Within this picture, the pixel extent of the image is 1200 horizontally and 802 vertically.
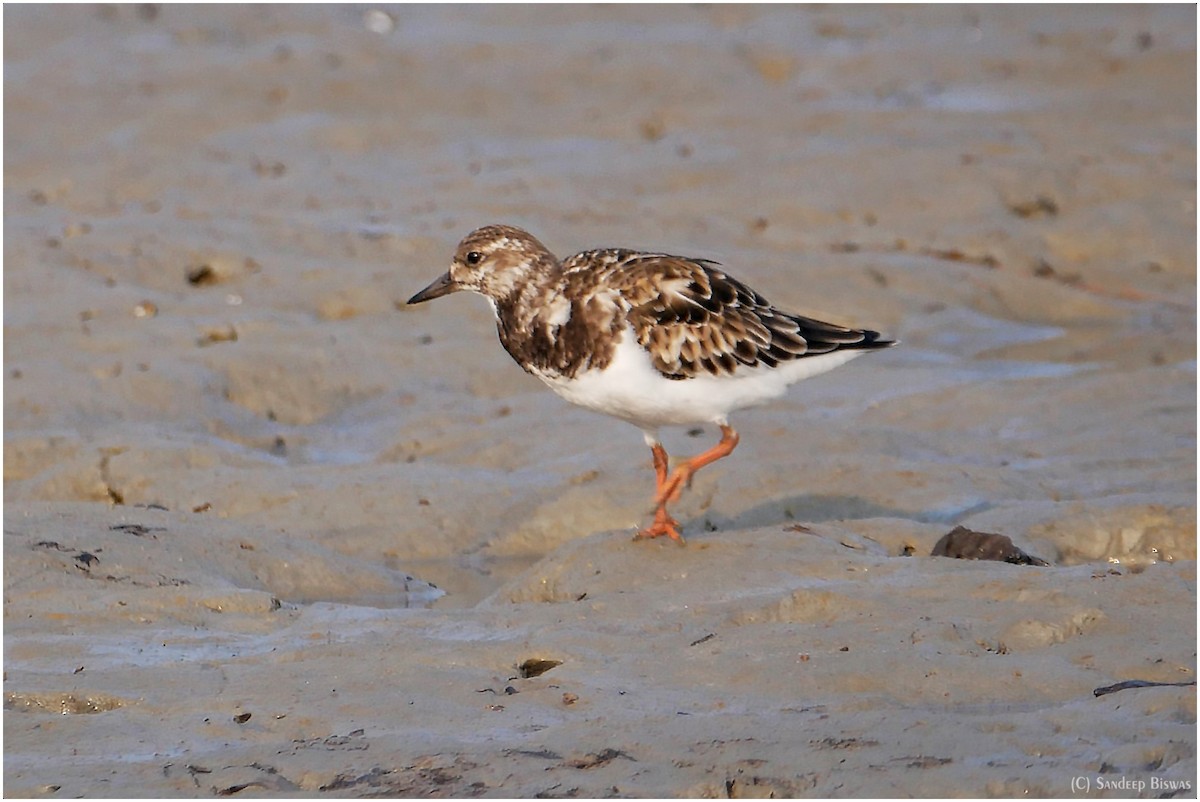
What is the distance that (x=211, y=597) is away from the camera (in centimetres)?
594

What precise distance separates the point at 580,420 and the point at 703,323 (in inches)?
90.0

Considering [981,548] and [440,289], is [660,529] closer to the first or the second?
[981,548]

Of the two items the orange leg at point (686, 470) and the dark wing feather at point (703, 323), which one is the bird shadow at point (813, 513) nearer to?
the orange leg at point (686, 470)

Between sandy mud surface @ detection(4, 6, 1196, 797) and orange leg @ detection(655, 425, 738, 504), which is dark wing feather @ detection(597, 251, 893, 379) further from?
sandy mud surface @ detection(4, 6, 1196, 797)

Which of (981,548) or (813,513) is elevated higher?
(981,548)

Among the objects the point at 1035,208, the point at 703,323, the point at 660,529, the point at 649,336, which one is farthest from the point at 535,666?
the point at 1035,208

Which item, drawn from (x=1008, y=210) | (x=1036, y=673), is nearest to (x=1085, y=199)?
(x=1008, y=210)

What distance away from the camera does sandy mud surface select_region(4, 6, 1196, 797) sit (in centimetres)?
459

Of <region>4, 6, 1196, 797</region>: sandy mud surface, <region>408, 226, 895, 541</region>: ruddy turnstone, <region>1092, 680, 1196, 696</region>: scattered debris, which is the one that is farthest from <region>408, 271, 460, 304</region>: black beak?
<region>1092, 680, 1196, 696</region>: scattered debris

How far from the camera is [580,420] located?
877 centimetres

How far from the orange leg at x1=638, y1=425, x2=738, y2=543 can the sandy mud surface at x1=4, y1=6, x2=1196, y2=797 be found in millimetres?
144

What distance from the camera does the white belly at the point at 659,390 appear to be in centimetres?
637

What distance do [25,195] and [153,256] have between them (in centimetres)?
238

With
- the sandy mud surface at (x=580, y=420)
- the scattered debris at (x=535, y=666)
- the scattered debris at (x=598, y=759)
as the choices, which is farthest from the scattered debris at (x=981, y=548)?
the scattered debris at (x=598, y=759)
